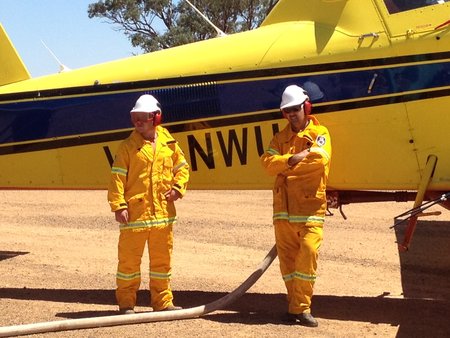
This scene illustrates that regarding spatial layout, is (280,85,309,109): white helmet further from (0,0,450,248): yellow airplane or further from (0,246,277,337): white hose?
(0,246,277,337): white hose

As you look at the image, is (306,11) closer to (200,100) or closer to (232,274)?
(200,100)

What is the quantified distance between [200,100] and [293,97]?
114 cm

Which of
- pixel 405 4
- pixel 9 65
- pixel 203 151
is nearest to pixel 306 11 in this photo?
pixel 405 4

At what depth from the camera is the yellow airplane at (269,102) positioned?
6312 millimetres

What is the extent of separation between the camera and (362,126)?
646cm

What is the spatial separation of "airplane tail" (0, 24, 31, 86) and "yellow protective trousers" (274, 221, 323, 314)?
342cm

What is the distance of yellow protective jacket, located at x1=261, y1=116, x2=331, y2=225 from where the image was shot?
19.9ft

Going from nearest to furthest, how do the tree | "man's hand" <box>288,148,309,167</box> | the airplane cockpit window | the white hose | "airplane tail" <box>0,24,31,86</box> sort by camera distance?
1. the white hose
2. "man's hand" <box>288,148,309,167</box>
3. the airplane cockpit window
4. "airplane tail" <box>0,24,31,86</box>
5. the tree

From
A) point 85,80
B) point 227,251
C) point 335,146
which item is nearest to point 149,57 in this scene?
point 85,80

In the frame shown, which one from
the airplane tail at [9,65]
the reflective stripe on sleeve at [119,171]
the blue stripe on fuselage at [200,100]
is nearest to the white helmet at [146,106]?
the reflective stripe on sleeve at [119,171]

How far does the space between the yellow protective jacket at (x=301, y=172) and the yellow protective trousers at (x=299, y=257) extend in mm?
78

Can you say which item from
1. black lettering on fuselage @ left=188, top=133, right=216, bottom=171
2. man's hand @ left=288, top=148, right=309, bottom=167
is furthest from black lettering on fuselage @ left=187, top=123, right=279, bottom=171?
man's hand @ left=288, top=148, right=309, bottom=167

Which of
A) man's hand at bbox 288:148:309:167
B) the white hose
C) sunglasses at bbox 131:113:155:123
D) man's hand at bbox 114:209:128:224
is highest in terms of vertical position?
sunglasses at bbox 131:113:155:123

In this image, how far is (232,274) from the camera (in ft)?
27.7
